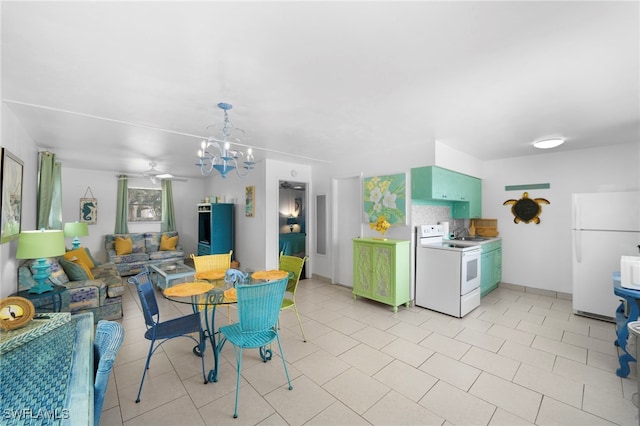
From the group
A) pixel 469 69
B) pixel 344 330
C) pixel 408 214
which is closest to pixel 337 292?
pixel 344 330

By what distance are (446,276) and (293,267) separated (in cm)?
210

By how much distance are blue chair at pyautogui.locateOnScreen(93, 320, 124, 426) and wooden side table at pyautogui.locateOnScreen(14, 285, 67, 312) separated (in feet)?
6.54

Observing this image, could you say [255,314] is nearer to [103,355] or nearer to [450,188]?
[103,355]

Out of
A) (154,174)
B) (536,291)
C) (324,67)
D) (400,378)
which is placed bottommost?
(400,378)

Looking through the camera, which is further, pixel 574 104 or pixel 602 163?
pixel 602 163

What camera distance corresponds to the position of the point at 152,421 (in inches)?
71.2

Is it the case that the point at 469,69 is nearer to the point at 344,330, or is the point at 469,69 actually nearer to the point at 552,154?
the point at 344,330

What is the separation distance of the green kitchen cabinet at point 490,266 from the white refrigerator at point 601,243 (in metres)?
1.05

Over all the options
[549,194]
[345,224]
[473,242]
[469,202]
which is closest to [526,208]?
[549,194]

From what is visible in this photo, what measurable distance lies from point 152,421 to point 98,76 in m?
2.47

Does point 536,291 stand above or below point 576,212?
below

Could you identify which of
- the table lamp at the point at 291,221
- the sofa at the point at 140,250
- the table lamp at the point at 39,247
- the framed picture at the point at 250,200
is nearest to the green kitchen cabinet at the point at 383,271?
the framed picture at the point at 250,200

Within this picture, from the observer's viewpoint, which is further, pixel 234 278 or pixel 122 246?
pixel 122 246

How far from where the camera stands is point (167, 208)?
720 centimetres
